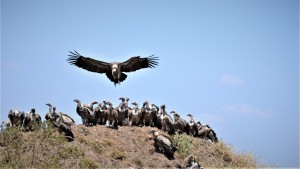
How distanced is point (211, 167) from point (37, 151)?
8.84 m

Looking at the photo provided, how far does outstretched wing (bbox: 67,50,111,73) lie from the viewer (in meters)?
27.5

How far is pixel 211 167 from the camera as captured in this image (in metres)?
24.6

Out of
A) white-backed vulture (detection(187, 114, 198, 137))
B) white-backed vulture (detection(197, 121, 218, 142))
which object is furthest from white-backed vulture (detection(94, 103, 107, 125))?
white-backed vulture (detection(197, 121, 218, 142))

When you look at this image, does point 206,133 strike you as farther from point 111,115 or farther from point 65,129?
point 65,129

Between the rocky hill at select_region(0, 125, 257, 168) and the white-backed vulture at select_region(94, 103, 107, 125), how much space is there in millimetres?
640

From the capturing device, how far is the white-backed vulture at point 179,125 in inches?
1063

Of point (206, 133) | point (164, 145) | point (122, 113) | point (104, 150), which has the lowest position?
point (104, 150)

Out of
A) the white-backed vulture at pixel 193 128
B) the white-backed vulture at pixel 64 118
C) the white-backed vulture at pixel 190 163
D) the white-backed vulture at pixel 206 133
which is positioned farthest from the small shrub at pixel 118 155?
the white-backed vulture at pixel 206 133

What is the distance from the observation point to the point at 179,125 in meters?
27.2

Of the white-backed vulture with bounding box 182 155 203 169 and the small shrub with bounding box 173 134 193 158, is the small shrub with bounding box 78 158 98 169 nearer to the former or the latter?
the white-backed vulture with bounding box 182 155 203 169

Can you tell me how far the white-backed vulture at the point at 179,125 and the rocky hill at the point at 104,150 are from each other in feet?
2.42

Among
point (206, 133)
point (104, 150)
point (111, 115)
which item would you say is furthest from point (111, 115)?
point (206, 133)

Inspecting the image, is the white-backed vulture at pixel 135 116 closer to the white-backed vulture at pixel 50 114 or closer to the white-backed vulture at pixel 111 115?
the white-backed vulture at pixel 111 115

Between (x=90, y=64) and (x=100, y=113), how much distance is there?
3683 mm
